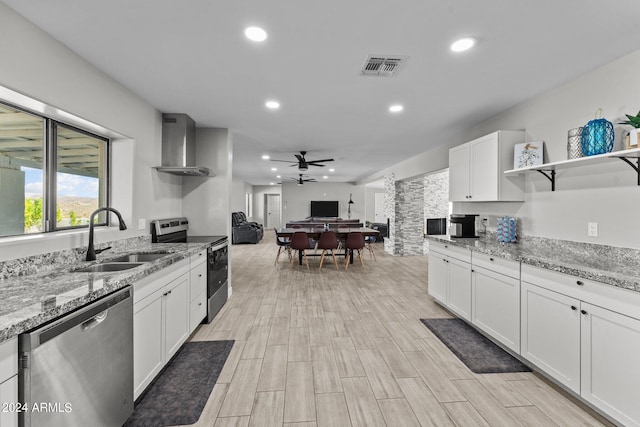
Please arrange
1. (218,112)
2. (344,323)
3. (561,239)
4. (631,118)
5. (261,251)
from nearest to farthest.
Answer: (631,118) → (561,239) → (344,323) → (218,112) → (261,251)

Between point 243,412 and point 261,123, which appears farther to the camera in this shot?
point 261,123

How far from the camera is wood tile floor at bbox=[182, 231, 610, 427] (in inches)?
72.2

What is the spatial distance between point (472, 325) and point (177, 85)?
Answer: 3875 mm

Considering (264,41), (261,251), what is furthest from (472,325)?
(261,251)

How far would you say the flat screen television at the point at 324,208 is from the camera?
13.5 meters

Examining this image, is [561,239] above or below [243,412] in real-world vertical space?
above

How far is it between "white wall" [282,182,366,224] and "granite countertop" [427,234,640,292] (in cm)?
1060

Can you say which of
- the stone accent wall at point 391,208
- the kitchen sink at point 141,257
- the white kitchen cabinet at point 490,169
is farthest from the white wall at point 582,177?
the stone accent wall at point 391,208

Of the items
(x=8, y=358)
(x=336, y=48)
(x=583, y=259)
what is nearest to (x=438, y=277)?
(x=583, y=259)

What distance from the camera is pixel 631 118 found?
1978mm

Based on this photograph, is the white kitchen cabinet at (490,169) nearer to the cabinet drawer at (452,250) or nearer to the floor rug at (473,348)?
the cabinet drawer at (452,250)

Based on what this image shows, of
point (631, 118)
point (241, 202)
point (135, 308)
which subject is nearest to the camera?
point (135, 308)

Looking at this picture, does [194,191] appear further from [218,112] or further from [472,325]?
[472,325]

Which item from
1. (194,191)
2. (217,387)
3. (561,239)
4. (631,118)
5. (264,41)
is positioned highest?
(264,41)
